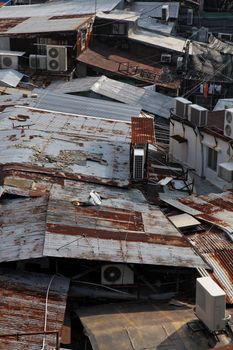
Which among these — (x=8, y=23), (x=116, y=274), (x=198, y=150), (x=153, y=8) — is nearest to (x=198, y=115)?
(x=198, y=150)

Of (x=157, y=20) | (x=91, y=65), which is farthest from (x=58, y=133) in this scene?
(x=157, y=20)

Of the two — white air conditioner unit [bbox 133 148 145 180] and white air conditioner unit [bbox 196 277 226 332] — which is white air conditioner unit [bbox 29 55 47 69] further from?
white air conditioner unit [bbox 196 277 226 332]

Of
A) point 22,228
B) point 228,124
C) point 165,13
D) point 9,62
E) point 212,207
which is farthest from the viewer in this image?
point 165,13

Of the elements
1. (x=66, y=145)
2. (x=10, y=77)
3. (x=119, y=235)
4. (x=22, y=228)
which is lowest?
(x=10, y=77)

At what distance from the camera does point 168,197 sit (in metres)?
22.5

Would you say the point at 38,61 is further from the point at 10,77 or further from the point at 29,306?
the point at 29,306

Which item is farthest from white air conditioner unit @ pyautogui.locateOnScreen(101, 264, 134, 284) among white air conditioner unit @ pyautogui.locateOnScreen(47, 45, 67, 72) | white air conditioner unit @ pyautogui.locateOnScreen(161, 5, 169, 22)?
white air conditioner unit @ pyautogui.locateOnScreen(161, 5, 169, 22)

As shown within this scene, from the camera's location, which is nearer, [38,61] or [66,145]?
[66,145]

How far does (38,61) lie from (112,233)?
2326 centimetres

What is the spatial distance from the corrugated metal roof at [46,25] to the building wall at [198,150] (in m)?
14.4

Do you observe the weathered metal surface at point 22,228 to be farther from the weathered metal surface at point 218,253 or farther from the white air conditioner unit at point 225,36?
the white air conditioner unit at point 225,36

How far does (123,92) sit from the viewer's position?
36.5 meters

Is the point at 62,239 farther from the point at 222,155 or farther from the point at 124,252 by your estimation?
the point at 222,155

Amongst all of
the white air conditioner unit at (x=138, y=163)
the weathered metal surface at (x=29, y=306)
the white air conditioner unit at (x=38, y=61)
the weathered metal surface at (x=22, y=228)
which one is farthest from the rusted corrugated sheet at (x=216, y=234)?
the white air conditioner unit at (x=38, y=61)
